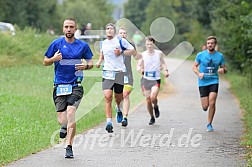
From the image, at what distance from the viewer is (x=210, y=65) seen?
47.3 feet

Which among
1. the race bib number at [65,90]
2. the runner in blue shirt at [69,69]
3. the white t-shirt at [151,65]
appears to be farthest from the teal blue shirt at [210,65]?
the race bib number at [65,90]

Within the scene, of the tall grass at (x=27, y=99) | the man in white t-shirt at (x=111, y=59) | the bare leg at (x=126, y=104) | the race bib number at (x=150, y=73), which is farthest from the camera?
the race bib number at (x=150, y=73)

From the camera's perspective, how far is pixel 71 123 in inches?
421

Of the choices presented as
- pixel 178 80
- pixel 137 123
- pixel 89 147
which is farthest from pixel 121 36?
pixel 178 80

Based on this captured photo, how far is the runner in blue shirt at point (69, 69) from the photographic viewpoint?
1065 centimetres

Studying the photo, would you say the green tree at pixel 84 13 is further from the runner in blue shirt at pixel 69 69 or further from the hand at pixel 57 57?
the hand at pixel 57 57

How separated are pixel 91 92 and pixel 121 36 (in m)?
7.18

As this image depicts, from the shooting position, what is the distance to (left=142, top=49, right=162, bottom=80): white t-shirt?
15555 mm

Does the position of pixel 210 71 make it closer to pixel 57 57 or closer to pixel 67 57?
pixel 67 57

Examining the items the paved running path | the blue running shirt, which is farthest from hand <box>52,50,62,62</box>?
the paved running path

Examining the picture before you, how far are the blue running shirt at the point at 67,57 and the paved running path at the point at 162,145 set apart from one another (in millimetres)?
1213

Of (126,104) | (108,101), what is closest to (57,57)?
(108,101)

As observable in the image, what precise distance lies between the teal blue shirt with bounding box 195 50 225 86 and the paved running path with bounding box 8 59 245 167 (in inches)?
41.4

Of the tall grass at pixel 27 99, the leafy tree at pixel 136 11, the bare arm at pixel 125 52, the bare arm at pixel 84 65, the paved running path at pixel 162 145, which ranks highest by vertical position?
the leafy tree at pixel 136 11
